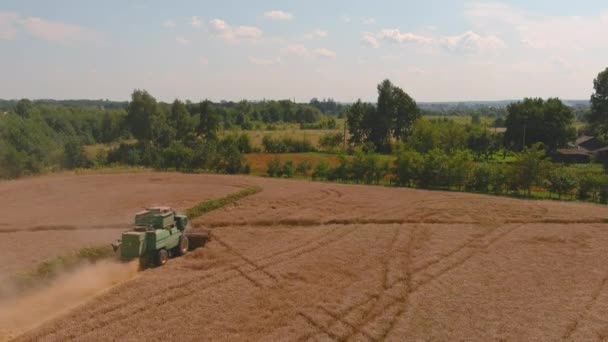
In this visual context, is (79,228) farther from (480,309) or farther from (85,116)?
(85,116)

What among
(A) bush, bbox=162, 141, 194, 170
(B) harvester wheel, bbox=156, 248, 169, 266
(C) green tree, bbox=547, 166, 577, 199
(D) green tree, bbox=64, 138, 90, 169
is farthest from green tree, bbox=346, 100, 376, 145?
(B) harvester wheel, bbox=156, 248, 169, 266

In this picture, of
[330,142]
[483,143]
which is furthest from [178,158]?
[483,143]

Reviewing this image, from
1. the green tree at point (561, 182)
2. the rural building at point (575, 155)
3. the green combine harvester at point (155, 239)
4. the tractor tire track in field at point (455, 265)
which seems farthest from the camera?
the rural building at point (575, 155)

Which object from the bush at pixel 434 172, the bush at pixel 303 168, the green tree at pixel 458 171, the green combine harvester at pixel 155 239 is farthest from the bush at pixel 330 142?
the green combine harvester at pixel 155 239

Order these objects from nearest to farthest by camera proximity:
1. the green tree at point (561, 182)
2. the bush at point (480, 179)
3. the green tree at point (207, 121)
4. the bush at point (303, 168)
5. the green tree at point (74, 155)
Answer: the green tree at point (561, 182) < the bush at point (480, 179) < the bush at point (303, 168) < the green tree at point (74, 155) < the green tree at point (207, 121)

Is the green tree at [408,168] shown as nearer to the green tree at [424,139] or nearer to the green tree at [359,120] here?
the green tree at [424,139]

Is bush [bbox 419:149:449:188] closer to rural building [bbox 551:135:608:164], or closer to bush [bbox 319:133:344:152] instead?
rural building [bbox 551:135:608:164]

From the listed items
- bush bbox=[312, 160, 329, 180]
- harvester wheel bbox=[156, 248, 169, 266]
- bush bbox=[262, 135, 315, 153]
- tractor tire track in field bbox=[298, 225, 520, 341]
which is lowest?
tractor tire track in field bbox=[298, 225, 520, 341]
